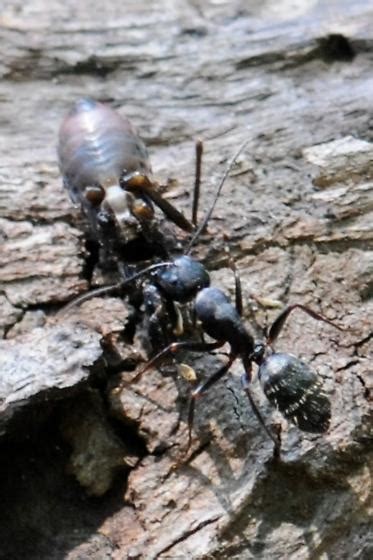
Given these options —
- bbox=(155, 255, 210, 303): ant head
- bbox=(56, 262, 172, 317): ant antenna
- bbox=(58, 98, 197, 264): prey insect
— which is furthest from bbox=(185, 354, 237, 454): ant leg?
bbox=(58, 98, 197, 264): prey insect

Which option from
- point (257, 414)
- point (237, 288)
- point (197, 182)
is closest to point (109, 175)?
A: point (197, 182)

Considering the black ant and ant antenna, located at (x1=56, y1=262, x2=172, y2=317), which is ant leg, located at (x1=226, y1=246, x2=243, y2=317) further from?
ant antenna, located at (x1=56, y1=262, x2=172, y2=317)

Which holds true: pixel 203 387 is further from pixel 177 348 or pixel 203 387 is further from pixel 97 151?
pixel 97 151

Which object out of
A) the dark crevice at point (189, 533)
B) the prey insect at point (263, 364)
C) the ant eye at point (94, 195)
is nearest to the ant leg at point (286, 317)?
the prey insect at point (263, 364)

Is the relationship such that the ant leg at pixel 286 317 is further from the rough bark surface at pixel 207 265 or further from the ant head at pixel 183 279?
the ant head at pixel 183 279

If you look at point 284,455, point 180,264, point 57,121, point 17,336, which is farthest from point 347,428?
point 57,121

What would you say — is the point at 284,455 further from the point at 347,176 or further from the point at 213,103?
the point at 213,103
